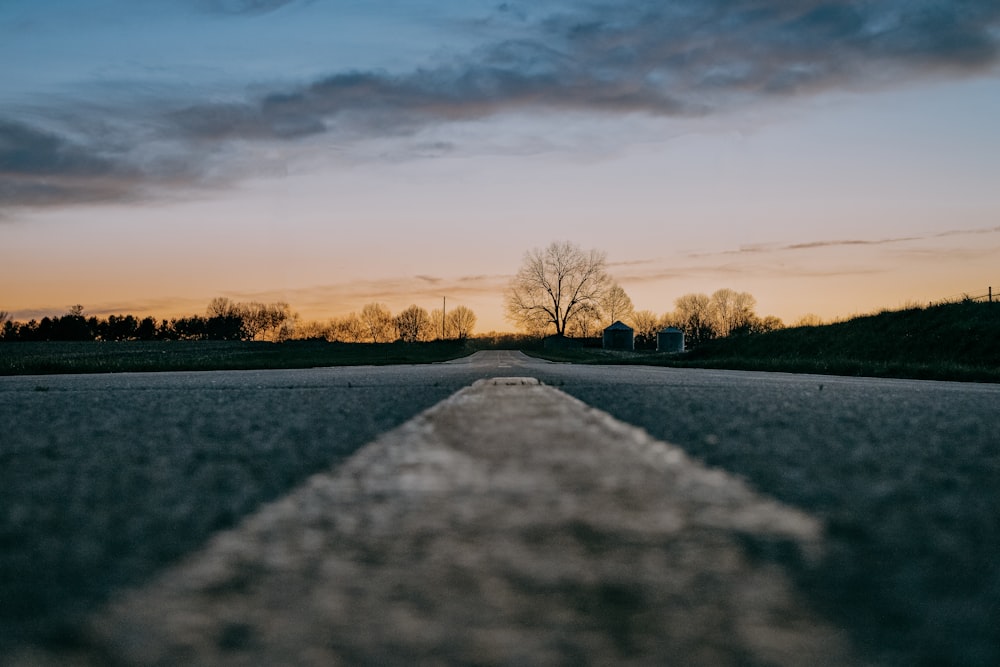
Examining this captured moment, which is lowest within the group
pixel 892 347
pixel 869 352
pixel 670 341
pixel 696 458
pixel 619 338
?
pixel 696 458

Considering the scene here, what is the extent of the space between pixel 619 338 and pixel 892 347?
3131 inches

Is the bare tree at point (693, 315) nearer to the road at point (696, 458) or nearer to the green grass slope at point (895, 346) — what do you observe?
the green grass slope at point (895, 346)

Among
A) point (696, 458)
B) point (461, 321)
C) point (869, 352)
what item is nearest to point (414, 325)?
point (461, 321)

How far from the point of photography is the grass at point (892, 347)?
883 inches

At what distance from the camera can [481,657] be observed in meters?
1.76

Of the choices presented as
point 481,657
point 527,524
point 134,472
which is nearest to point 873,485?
point 527,524

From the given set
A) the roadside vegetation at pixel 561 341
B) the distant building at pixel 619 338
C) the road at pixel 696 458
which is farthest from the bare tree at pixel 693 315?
the road at pixel 696 458

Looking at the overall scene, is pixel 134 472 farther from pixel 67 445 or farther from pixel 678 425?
pixel 678 425

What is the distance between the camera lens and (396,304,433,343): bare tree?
578 ft

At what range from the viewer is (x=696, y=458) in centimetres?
520

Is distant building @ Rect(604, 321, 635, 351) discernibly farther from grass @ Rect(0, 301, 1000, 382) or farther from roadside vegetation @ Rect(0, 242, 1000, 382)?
grass @ Rect(0, 301, 1000, 382)

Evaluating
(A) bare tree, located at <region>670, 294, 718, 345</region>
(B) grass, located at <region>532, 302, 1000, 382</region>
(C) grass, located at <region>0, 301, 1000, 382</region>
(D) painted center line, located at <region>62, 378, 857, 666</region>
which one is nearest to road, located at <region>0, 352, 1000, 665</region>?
(D) painted center line, located at <region>62, 378, 857, 666</region>

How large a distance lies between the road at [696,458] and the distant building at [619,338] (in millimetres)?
100979

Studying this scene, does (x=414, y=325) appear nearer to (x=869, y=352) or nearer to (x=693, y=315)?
(x=693, y=315)
